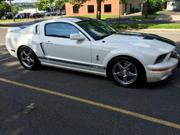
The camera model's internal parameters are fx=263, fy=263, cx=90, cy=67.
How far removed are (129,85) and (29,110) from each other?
2.13m

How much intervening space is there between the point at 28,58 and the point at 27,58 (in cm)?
4

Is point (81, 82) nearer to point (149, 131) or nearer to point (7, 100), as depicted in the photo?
point (7, 100)

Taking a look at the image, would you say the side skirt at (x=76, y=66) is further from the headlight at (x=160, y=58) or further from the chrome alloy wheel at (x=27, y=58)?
the headlight at (x=160, y=58)

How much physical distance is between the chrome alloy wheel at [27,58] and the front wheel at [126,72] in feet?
8.62

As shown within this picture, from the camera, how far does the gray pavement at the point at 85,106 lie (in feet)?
12.9

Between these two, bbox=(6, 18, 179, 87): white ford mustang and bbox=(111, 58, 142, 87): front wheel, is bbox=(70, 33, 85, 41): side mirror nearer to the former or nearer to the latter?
bbox=(6, 18, 179, 87): white ford mustang

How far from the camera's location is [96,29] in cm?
633

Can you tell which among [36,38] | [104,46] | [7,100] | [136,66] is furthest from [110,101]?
[36,38]

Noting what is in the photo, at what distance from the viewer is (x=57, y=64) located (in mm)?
6648

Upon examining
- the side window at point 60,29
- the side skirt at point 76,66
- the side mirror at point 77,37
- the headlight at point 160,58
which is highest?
the side window at point 60,29

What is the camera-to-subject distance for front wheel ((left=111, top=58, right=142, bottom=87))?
5384 mm

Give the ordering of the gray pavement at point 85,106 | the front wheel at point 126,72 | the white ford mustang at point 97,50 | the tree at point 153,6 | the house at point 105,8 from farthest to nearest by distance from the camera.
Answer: the house at point 105,8, the tree at point 153,6, the front wheel at point 126,72, the white ford mustang at point 97,50, the gray pavement at point 85,106

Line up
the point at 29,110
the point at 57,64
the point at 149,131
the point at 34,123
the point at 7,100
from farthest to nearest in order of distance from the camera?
the point at 57,64
the point at 7,100
the point at 29,110
the point at 34,123
the point at 149,131

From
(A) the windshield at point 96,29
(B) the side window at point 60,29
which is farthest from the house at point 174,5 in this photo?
(B) the side window at point 60,29
